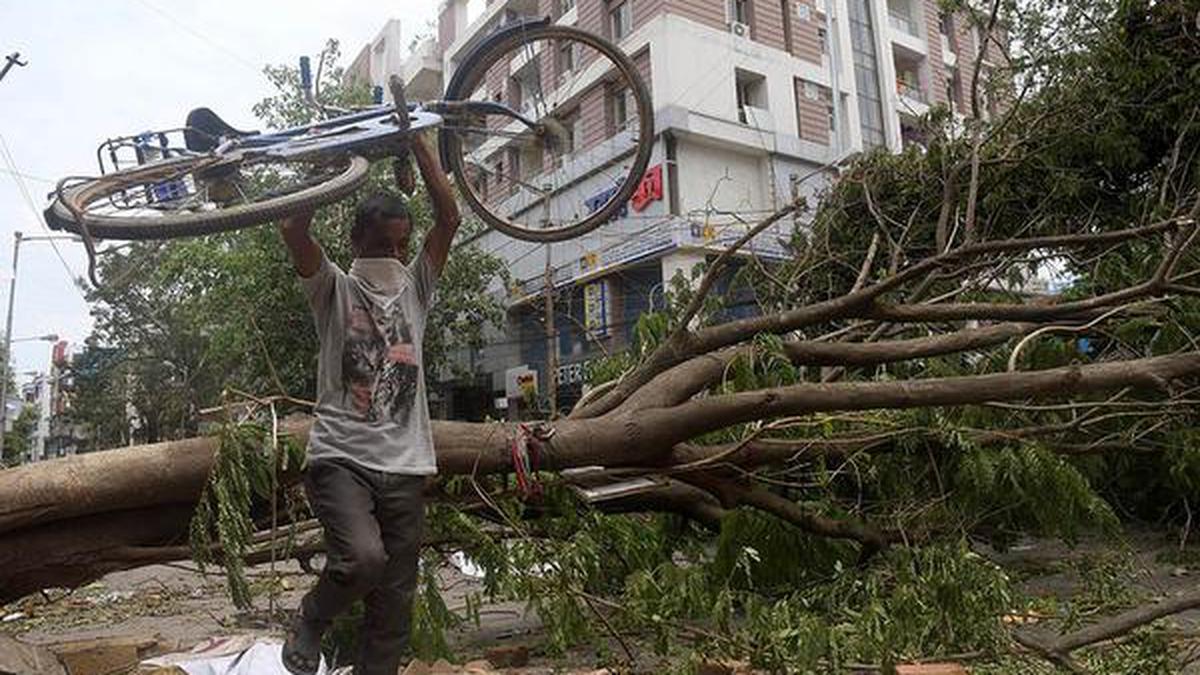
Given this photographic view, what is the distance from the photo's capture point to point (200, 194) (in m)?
2.96

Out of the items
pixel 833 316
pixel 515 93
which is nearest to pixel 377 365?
pixel 515 93

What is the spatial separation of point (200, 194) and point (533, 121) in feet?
4.47

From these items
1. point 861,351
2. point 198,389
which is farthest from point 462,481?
point 198,389

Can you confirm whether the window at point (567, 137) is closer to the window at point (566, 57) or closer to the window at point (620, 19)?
the window at point (566, 57)

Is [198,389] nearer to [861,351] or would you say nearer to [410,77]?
[410,77]

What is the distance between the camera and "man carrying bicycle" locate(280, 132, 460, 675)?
2.29 m

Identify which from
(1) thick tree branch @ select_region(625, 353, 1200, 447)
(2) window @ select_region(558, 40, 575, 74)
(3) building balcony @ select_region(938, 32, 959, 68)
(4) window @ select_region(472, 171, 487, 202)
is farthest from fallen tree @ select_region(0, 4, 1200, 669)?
(3) building balcony @ select_region(938, 32, 959, 68)

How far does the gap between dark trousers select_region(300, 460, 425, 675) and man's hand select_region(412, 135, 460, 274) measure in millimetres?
697

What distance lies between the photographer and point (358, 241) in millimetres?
2699

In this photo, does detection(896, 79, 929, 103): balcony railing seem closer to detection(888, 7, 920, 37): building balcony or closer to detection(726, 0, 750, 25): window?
detection(888, 7, 920, 37): building balcony

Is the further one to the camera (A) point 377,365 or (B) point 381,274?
(B) point 381,274

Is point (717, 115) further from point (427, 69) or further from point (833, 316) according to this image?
point (833, 316)

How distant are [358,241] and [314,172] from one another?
0.53 m

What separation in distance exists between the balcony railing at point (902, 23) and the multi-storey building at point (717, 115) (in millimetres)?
47
